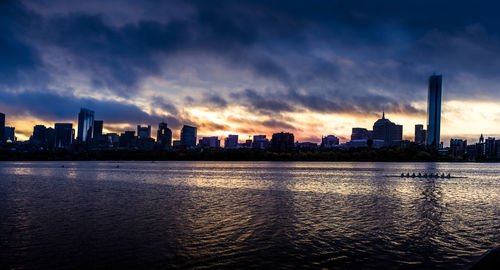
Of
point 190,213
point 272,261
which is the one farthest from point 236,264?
point 190,213

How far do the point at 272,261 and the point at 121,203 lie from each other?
102 ft

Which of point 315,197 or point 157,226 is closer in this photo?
point 157,226

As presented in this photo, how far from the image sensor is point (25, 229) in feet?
97.9

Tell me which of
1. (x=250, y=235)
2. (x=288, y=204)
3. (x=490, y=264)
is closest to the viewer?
(x=490, y=264)

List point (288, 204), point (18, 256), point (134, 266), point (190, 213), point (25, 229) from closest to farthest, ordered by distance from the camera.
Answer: point (134, 266) → point (18, 256) → point (25, 229) → point (190, 213) → point (288, 204)

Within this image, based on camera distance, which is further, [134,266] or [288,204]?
[288,204]

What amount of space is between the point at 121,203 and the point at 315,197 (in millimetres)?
27967

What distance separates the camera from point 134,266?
65.8 feet

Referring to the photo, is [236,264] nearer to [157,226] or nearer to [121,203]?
[157,226]

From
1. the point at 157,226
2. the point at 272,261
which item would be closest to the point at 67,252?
the point at 157,226

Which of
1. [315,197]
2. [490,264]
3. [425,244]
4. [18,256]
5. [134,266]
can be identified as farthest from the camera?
[315,197]

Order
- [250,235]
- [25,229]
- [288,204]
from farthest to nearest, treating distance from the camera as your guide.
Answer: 1. [288,204]
2. [25,229]
3. [250,235]

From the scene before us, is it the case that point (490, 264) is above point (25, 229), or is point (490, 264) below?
above

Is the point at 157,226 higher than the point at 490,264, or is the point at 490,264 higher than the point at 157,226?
the point at 490,264
